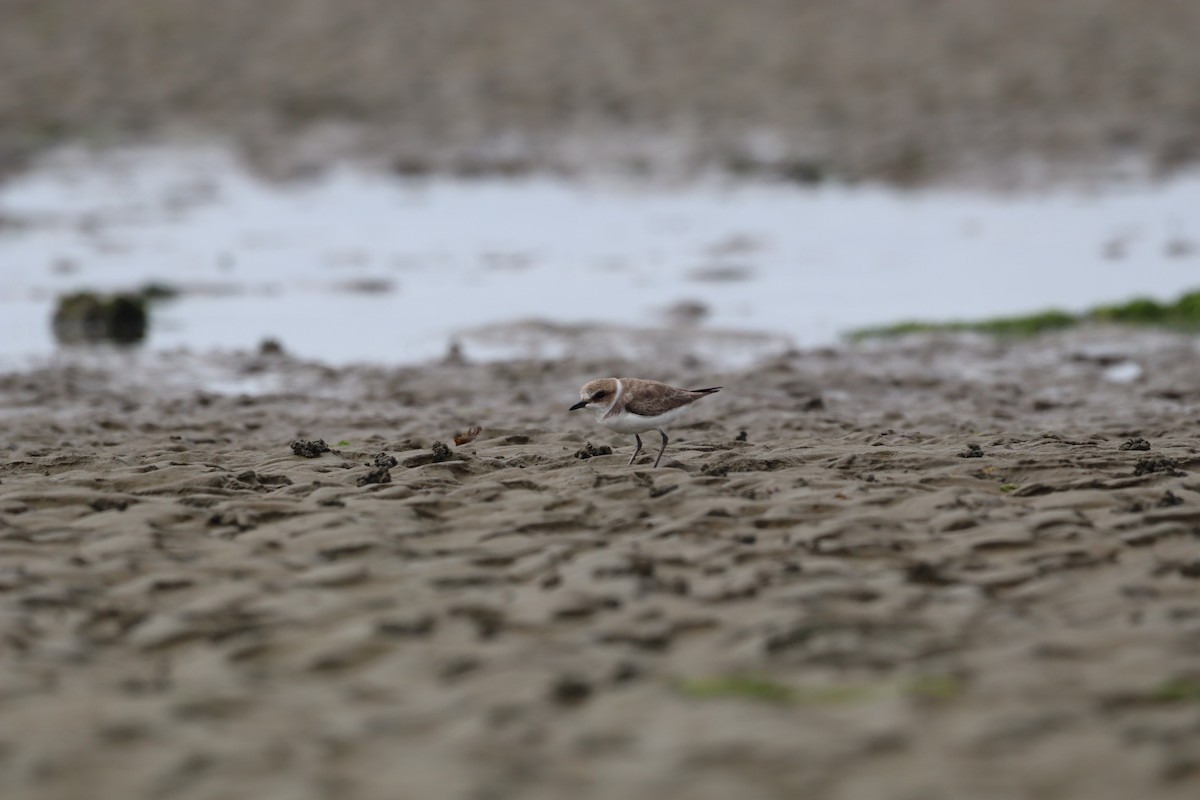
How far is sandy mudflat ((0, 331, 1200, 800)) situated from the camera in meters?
5.62

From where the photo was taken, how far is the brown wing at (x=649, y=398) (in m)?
9.31

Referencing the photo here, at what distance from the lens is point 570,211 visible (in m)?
23.9

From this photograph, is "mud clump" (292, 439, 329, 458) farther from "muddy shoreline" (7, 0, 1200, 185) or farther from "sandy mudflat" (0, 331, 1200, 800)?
"muddy shoreline" (7, 0, 1200, 185)

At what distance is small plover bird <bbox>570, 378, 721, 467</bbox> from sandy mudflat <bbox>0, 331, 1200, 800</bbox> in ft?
1.00

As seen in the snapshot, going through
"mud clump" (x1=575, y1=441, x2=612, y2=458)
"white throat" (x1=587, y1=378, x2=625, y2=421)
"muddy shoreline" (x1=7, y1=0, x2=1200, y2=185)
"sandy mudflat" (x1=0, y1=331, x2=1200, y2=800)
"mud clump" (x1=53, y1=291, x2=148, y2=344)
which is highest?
"muddy shoreline" (x1=7, y1=0, x2=1200, y2=185)

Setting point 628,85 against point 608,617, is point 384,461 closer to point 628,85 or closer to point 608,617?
point 608,617

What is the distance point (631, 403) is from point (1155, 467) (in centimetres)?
311

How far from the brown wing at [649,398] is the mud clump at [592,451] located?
0.65 m

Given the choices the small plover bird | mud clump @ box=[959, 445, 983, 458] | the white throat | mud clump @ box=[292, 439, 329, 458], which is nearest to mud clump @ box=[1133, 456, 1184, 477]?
mud clump @ box=[959, 445, 983, 458]

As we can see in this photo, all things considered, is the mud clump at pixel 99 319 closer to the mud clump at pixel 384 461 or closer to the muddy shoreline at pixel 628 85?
the mud clump at pixel 384 461

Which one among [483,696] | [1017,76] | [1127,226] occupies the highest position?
[1017,76]

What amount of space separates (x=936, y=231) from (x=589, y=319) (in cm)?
678

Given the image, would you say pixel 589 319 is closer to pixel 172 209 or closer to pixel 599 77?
pixel 172 209

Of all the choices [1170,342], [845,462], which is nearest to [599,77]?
[1170,342]
